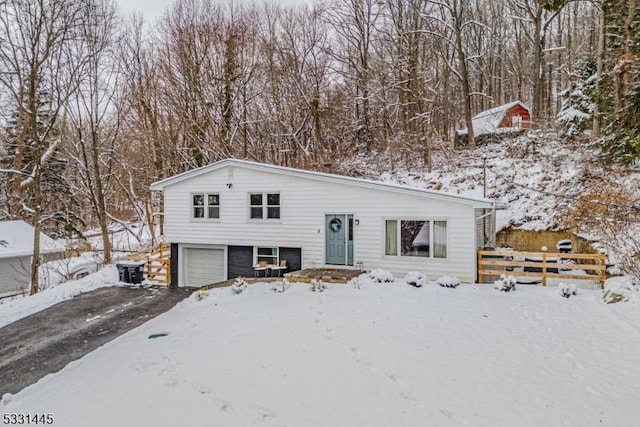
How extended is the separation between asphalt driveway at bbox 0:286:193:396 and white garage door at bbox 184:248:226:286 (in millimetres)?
1032

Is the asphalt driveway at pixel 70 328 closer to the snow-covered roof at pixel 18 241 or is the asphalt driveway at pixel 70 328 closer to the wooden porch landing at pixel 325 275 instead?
the wooden porch landing at pixel 325 275

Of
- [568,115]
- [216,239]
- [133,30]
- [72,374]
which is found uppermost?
[133,30]

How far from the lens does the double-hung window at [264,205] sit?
43.6 ft

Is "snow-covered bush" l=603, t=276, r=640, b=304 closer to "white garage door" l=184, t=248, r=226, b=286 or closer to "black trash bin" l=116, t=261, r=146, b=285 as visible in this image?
"white garage door" l=184, t=248, r=226, b=286

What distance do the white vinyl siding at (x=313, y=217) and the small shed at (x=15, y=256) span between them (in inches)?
296

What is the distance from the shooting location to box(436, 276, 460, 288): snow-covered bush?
10.4 meters

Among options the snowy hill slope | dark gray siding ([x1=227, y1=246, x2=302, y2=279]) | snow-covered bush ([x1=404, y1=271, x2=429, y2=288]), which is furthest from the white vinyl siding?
the snowy hill slope

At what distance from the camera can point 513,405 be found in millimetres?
5008

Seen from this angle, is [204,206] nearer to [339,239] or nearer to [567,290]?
[339,239]

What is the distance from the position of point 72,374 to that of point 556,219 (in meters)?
15.1

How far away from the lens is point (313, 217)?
1270 cm

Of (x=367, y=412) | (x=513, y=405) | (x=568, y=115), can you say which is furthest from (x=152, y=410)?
(x=568, y=115)

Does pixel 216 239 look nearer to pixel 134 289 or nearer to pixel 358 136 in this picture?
pixel 134 289

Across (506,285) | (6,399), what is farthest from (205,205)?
(506,285)
